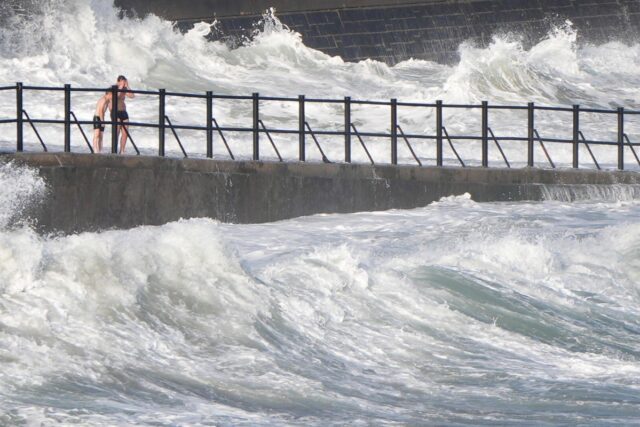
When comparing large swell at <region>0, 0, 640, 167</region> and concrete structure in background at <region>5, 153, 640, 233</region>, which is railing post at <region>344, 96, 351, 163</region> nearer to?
concrete structure in background at <region>5, 153, 640, 233</region>

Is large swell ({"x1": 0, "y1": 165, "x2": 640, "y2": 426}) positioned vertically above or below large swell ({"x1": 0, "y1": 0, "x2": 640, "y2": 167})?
below

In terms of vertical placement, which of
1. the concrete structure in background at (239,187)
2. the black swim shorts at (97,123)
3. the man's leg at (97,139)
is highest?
the black swim shorts at (97,123)

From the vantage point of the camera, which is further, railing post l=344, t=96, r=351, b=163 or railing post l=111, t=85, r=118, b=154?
railing post l=344, t=96, r=351, b=163

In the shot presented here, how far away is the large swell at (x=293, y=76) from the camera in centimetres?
2562

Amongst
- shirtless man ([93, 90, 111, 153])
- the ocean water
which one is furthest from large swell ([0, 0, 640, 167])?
the ocean water

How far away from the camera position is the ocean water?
9.70 metres

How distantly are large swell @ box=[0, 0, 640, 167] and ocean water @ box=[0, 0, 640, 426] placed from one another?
8.17 metres

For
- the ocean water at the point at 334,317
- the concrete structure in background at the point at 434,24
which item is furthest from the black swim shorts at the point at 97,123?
the concrete structure in background at the point at 434,24

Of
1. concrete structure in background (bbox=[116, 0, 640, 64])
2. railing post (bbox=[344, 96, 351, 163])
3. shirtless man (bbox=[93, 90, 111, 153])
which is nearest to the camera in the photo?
shirtless man (bbox=[93, 90, 111, 153])

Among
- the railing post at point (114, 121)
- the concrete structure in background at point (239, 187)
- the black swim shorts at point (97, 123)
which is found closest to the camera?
the concrete structure in background at point (239, 187)

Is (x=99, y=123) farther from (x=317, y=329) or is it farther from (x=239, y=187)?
(x=317, y=329)

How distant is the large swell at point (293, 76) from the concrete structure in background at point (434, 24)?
0.28 meters

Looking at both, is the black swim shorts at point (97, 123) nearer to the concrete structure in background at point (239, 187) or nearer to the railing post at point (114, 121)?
the railing post at point (114, 121)

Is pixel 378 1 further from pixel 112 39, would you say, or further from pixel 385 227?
pixel 385 227
